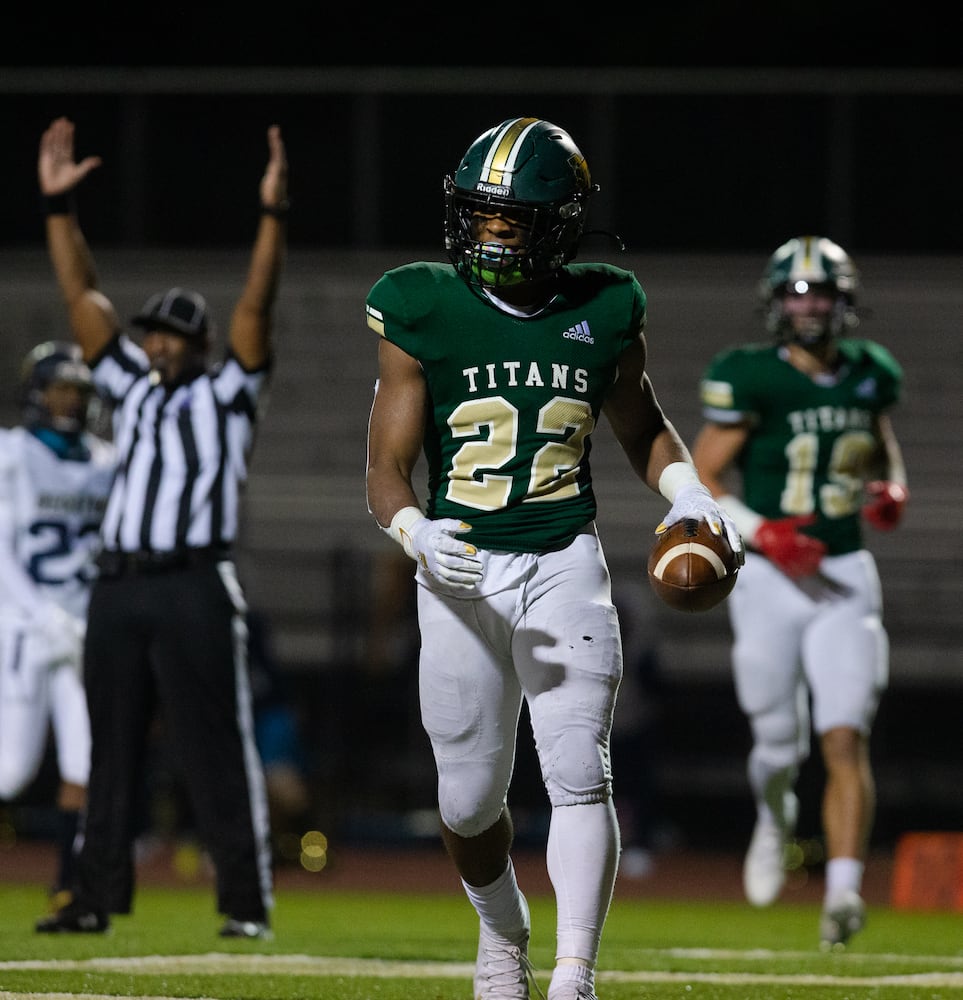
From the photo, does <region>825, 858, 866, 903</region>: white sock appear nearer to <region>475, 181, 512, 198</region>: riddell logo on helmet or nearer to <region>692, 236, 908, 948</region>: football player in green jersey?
<region>692, 236, 908, 948</region>: football player in green jersey

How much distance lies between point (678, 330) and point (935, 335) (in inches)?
71.5

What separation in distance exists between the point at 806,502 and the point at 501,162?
275cm

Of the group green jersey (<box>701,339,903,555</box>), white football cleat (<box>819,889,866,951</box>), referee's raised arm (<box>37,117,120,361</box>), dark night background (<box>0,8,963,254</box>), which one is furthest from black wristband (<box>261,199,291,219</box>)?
dark night background (<box>0,8,963,254</box>)

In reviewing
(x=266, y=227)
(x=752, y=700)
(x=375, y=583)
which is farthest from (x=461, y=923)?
(x=375, y=583)

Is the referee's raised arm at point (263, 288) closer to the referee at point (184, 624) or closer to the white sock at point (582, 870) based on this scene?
the referee at point (184, 624)

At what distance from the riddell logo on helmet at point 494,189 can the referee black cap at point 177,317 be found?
218 centimetres

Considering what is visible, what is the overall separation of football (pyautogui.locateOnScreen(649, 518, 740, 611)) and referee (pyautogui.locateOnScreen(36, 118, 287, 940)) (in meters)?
2.21

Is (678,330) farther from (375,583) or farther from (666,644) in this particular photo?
(375,583)

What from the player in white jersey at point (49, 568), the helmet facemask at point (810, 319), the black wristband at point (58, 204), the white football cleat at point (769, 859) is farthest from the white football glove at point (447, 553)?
the white football cleat at point (769, 859)

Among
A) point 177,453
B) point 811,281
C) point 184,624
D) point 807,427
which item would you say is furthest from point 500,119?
point 184,624

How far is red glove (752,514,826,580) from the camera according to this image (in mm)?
6270

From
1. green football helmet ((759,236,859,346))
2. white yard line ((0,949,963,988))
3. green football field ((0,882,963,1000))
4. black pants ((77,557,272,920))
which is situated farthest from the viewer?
green football helmet ((759,236,859,346))

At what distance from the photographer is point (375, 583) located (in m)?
12.0

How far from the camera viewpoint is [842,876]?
19.8ft
